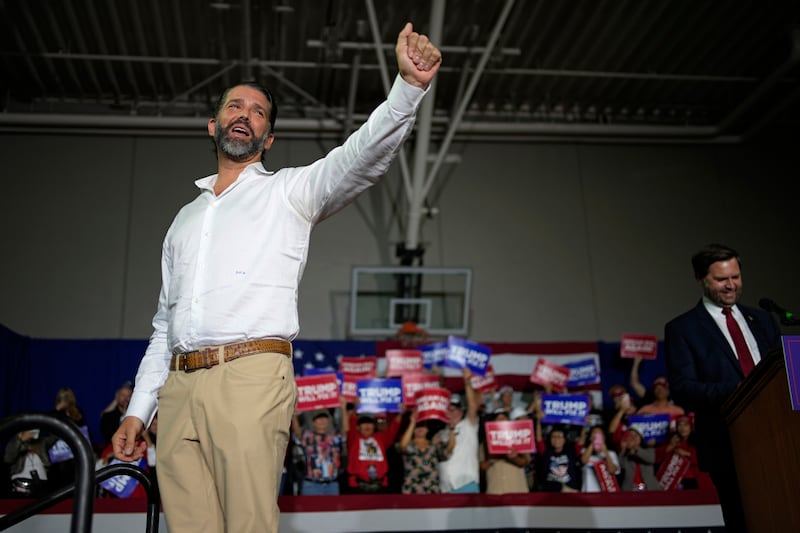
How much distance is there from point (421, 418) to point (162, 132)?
544 cm

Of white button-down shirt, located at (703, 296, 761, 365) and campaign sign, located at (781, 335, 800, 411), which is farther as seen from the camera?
white button-down shirt, located at (703, 296, 761, 365)

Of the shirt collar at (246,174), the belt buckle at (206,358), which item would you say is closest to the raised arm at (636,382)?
the shirt collar at (246,174)

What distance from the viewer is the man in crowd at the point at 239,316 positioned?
165 cm

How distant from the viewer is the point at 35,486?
5336 mm

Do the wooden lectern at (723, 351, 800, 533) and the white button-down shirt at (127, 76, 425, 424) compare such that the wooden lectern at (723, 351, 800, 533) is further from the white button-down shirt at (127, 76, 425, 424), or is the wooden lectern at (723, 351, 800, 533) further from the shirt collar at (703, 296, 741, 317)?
the white button-down shirt at (127, 76, 425, 424)

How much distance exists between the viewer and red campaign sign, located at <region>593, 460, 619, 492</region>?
546 cm

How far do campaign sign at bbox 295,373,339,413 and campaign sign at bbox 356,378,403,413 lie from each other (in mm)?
443

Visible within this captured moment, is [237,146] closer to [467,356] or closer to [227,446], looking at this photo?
[227,446]

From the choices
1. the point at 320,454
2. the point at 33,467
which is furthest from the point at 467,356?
the point at 33,467

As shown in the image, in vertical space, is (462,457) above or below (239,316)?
Result: below

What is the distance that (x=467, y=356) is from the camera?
6609 mm

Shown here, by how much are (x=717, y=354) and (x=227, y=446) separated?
72.3 inches

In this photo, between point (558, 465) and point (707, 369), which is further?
point (558, 465)

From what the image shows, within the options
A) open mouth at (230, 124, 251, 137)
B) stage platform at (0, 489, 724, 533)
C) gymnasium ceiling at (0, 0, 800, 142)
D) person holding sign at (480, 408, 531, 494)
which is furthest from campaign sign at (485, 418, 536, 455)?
open mouth at (230, 124, 251, 137)
